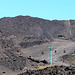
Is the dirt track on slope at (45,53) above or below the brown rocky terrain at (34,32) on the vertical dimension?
below

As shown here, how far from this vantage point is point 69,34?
4601 inches

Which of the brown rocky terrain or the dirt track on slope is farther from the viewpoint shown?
the brown rocky terrain

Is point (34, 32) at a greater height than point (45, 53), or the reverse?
point (34, 32)

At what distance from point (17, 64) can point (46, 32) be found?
73.5 metres

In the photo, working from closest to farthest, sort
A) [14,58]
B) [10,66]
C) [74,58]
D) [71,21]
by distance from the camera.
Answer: [10,66]
[14,58]
[74,58]
[71,21]

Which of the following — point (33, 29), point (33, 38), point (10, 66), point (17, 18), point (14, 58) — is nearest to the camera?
point (10, 66)

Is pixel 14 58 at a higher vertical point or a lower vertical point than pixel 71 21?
lower

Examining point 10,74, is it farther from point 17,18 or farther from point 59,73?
point 17,18

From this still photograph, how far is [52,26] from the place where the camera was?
403 ft

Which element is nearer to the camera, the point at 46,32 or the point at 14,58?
the point at 14,58

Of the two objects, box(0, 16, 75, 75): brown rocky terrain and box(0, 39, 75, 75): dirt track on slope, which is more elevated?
box(0, 16, 75, 75): brown rocky terrain

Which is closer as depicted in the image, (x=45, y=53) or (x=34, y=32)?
(x=45, y=53)

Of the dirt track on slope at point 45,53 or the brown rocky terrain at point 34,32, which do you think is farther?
the brown rocky terrain at point 34,32

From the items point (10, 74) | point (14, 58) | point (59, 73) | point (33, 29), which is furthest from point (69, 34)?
point (59, 73)
